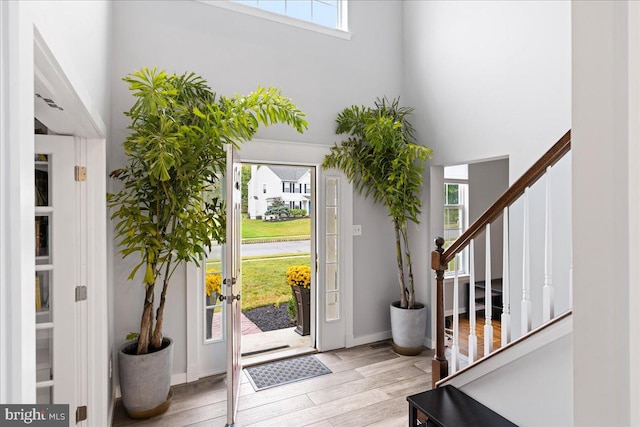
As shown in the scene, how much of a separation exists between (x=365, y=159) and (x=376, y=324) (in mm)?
1837

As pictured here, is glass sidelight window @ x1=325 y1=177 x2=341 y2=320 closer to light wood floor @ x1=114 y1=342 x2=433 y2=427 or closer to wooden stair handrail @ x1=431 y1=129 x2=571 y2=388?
light wood floor @ x1=114 y1=342 x2=433 y2=427

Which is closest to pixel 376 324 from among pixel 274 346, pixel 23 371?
pixel 274 346

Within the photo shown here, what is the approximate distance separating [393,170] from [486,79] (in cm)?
114

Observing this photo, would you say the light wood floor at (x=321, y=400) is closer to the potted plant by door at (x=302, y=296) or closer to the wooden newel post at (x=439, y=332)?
the wooden newel post at (x=439, y=332)

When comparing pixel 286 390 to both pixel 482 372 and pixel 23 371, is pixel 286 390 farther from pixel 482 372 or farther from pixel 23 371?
pixel 23 371

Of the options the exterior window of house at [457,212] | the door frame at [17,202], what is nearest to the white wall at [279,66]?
the exterior window of house at [457,212]

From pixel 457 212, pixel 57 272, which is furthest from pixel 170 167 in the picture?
pixel 457 212

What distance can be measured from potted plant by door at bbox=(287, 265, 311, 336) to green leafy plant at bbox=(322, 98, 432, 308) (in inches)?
44.1

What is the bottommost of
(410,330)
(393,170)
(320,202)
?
(410,330)

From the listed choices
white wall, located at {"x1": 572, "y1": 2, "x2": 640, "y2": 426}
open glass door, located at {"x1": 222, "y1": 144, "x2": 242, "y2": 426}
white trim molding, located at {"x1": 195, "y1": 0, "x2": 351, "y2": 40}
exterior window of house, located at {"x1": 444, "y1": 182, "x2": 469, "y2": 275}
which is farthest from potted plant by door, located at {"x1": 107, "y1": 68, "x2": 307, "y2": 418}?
exterior window of house, located at {"x1": 444, "y1": 182, "x2": 469, "y2": 275}

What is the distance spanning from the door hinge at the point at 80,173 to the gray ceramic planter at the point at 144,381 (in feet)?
4.14

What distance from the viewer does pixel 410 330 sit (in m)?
3.67

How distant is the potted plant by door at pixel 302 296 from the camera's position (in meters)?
4.32

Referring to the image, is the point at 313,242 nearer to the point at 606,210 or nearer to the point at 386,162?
the point at 386,162
